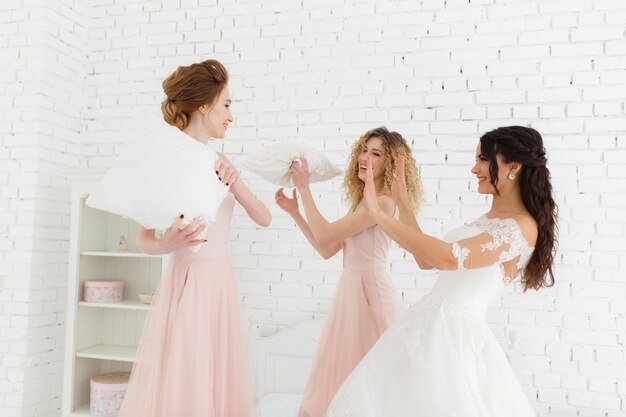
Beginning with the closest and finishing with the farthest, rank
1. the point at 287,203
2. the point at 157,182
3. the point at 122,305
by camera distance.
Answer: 1. the point at 157,182
2. the point at 287,203
3. the point at 122,305

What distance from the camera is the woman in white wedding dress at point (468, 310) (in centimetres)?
177

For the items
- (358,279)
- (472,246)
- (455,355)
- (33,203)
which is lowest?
(455,355)

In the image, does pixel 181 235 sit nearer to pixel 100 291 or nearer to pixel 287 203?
pixel 287 203

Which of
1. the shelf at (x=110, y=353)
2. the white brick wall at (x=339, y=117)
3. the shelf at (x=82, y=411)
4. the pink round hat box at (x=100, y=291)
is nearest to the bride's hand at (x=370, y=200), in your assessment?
the white brick wall at (x=339, y=117)

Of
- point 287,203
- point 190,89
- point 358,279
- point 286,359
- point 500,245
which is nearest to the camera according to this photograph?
point 500,245

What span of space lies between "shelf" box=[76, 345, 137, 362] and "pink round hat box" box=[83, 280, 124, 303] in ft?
1.05

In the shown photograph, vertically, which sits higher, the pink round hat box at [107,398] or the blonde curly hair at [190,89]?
the blonde curly hair at [190,89]

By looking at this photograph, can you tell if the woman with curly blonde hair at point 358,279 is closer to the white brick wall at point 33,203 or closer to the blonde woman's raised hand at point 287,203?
the blonde woman's raised hand at point 287,203

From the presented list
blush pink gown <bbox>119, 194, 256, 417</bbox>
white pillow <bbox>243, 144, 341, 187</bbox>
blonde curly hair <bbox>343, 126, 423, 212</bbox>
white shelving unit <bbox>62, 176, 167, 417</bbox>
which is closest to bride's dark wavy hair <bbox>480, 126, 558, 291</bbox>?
blonde curly hair <bbox>343, 126, 423, 212</bbox>

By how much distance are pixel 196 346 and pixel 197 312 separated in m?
0.12

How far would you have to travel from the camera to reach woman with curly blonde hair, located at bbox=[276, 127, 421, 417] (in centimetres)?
227

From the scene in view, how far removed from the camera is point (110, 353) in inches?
131

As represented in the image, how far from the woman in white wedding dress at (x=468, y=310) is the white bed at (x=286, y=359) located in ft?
4.06

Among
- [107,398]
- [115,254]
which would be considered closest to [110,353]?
[107,398]
